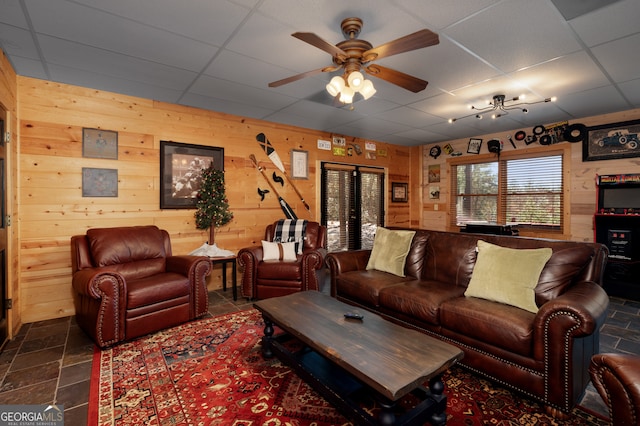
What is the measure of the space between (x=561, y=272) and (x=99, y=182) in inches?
177

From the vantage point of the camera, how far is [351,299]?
3123 mm

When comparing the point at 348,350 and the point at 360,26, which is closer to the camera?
the point at 348,350

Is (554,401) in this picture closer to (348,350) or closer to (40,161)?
(348,350)

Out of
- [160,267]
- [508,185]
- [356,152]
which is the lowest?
[160,267]

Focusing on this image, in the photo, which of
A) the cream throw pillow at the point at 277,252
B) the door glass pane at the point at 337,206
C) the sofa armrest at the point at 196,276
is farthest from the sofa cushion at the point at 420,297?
the door glass pane at the point at 337,206

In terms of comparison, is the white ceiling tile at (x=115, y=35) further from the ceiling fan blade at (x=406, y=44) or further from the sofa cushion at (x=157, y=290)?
the sofa cushion at (x=157, y=290)

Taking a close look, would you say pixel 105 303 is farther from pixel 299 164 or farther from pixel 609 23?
pixel 609 23

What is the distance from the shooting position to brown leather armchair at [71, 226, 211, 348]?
8.13ft

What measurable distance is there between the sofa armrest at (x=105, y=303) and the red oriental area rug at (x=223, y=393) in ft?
0.45

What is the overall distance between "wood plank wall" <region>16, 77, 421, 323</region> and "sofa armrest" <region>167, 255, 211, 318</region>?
39.0 inches

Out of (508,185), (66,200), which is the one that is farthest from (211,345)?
(508,185)

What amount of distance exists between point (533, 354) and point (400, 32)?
7.57 ft

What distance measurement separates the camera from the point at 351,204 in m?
5.79

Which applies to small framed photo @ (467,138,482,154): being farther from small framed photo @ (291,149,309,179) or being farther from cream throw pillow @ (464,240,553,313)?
cream throw pillow @ (464,240,553,313)
